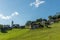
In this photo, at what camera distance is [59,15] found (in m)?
120

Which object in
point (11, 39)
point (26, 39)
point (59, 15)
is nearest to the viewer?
point (26, 39)

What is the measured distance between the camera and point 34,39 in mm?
42844

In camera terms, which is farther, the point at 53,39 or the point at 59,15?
the point at 59,15

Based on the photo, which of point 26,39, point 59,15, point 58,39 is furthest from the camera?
point 59,15

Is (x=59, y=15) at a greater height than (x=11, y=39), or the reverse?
(x=59, y=15)

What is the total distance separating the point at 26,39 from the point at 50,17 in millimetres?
85937

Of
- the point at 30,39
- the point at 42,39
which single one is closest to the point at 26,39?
the point at 30,39

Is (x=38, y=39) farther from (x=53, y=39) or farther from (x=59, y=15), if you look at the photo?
(x=59, y=15)

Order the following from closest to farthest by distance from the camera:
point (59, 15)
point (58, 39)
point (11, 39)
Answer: point (58, 39)
point (11, 39)
point (59, 15)

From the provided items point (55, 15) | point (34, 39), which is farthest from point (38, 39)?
point (55, 15)

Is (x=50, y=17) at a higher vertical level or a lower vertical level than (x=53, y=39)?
higher

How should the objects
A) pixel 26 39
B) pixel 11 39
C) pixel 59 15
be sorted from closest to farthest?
pixel 26 39, pixel 11 39, pixel 59 15

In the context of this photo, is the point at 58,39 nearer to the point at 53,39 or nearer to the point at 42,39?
the point at 53,39

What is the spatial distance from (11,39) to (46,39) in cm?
1044
